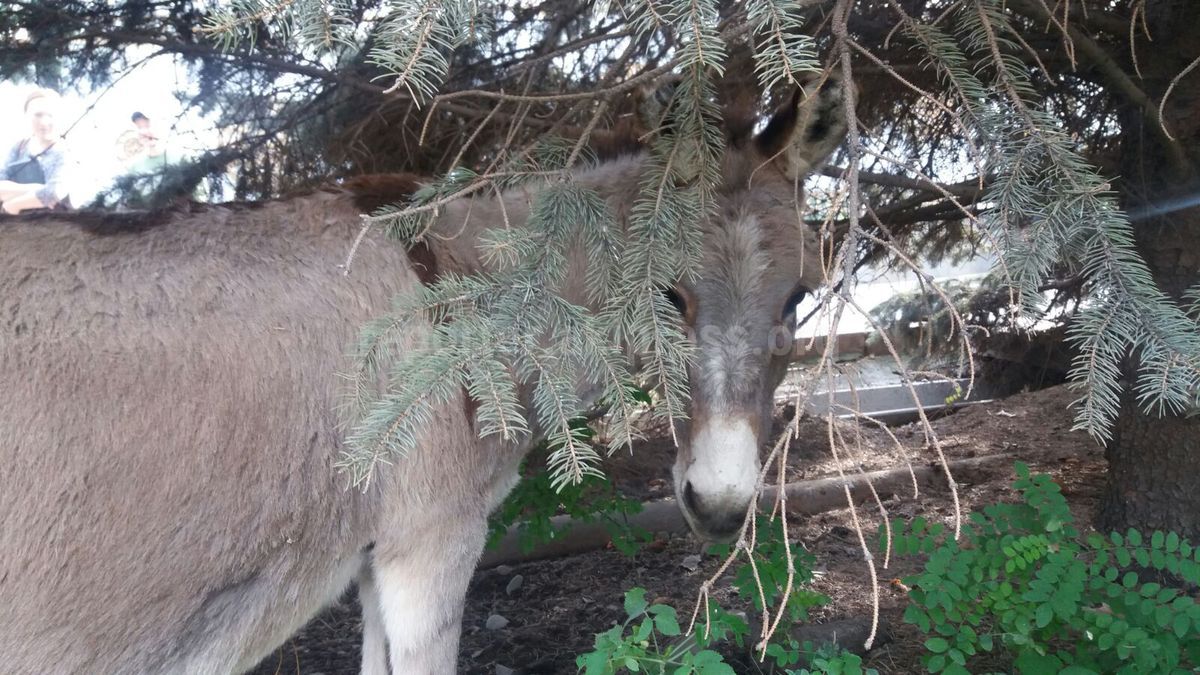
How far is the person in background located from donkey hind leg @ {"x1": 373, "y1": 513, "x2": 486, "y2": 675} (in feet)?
9.45

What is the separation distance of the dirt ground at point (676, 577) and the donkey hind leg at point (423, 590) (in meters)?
0.85

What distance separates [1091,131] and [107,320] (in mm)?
4127

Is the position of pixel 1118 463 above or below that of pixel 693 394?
below

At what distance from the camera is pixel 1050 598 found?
2.40 meters

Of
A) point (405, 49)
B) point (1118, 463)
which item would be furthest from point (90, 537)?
point (1118, 463)

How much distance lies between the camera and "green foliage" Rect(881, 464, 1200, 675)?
7.48 feet

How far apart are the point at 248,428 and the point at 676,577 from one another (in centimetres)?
258

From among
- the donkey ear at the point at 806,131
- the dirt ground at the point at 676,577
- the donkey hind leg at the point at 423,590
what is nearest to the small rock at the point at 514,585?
the dirt ground at the point at 676,577

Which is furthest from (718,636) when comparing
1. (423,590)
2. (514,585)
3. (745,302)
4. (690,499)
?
(514,585)

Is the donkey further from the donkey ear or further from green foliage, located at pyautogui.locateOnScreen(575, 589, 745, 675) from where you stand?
green foliage, located at pyautogui.locateOnScreen(575, 589, 745, 675)

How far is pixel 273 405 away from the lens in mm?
2348

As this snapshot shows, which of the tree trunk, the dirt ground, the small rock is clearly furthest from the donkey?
the tree trunk

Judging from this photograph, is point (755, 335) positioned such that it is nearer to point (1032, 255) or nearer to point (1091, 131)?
point (1032, 255)

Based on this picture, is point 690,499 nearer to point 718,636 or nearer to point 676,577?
point 718,636
